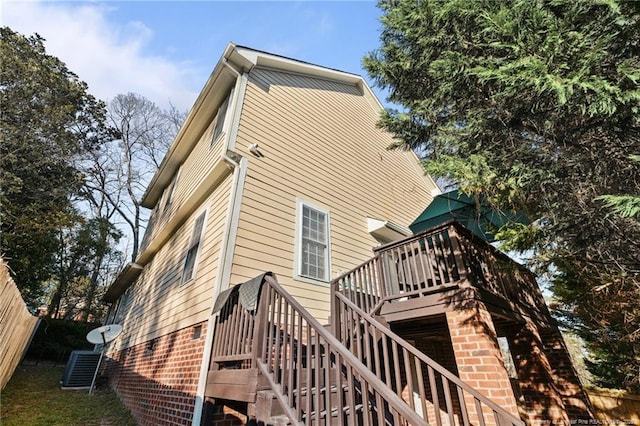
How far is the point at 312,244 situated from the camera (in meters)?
6.22

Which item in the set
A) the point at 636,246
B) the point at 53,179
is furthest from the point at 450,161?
the point at 53,179

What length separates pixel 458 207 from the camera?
5906 millimetres

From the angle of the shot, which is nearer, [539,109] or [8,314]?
[539,109]

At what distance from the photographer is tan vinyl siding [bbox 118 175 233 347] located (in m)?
4.96

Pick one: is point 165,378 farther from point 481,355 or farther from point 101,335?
point 481,355

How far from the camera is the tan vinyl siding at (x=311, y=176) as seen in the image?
5.45 m

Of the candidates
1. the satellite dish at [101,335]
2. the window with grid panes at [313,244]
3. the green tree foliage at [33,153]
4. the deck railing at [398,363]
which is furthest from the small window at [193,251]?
the green tree foliage at [33,153]

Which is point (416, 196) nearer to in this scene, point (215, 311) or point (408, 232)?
point (408, 232)

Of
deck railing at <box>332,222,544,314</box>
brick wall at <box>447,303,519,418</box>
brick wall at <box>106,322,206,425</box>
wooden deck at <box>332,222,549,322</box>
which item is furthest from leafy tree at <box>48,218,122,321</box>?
brick wall at <box>447,303,519,418</box>

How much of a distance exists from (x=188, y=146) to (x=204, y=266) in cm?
553

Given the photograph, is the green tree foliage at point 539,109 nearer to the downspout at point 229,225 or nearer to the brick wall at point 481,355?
the brick wall at point 481,355

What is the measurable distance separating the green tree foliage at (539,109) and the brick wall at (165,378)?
4.39 m

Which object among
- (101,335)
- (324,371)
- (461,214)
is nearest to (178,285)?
(101,335)

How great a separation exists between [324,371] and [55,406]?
6561 millimetres
